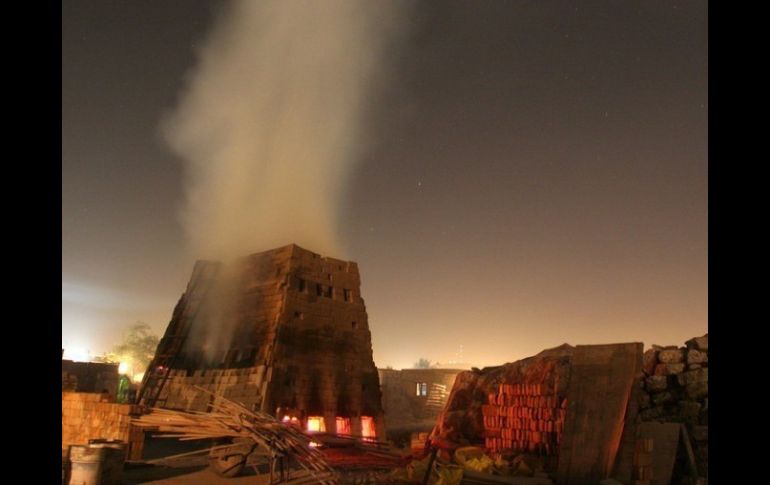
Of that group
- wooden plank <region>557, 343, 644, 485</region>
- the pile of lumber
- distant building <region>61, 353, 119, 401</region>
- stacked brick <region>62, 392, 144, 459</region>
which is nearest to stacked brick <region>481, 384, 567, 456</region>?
wooden plank <region>557, 343, 644, 485</region>

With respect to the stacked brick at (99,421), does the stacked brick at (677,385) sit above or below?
above

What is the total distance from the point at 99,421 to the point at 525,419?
13.3m

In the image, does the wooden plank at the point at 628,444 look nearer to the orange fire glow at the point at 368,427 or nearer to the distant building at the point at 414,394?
the orange fire glow at the point at 368,427

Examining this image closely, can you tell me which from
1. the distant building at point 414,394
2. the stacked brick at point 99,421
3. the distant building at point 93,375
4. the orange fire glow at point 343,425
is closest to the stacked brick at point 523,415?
the orange fire glow at point 343,425

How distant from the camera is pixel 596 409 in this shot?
496 inches

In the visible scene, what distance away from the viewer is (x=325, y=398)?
25.2m

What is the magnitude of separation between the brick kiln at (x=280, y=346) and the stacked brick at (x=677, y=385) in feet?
47.3

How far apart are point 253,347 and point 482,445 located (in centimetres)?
1203

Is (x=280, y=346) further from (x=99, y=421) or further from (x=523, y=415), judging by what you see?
(x=523, y=415)

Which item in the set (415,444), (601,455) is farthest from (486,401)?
(601,455)

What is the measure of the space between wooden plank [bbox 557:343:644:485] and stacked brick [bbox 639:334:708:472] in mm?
2314

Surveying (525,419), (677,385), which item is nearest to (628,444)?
(677,385)

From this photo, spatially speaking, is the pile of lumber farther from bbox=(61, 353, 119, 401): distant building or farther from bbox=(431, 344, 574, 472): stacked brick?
bbox=(61, 353, 119, 401): distant building

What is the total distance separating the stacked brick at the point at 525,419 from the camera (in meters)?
14.6
